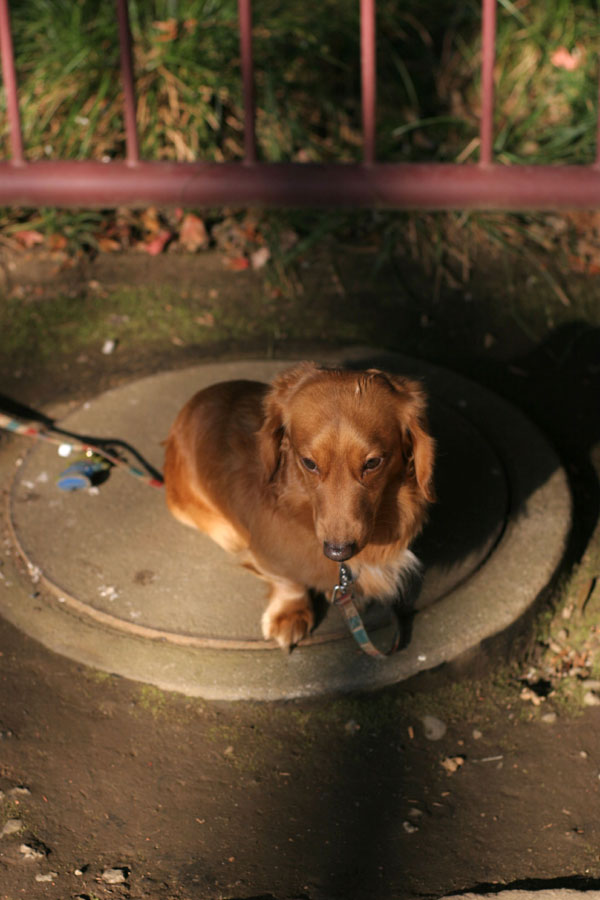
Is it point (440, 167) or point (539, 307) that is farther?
point (539, 307)

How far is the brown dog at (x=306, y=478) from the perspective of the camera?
2385 millimetres

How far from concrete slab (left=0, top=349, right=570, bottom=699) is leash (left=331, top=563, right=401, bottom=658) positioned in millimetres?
34

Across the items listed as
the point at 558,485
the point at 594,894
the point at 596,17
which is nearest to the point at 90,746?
the point at 594,894

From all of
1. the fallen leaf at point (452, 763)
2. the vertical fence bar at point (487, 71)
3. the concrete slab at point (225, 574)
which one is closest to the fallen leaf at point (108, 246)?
the concrete slab at point (225, 574)

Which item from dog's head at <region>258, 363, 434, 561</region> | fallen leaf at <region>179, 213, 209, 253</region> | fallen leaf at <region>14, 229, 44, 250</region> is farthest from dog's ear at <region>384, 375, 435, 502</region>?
fallen leaf at <region>14, 229, 44, 250</region>

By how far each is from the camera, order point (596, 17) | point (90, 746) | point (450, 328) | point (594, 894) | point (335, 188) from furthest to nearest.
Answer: point (596, 17), point (450, 328), point (335, 188), point (90, 746), point (594, 894)

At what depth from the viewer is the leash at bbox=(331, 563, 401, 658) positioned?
8.87ft

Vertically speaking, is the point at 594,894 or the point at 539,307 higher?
the point at 539,307

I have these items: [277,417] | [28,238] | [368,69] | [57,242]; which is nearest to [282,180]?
[368,69]

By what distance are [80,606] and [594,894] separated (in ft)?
5.18

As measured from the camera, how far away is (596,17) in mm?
5465

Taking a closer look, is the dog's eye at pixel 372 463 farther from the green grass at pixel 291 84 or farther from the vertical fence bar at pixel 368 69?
the green grass at pixel 291 84

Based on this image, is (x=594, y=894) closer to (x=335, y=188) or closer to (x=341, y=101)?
(x=335, y=188)

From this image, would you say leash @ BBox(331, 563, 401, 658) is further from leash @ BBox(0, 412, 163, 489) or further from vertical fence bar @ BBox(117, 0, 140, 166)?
vertical fence bar @ BBox(117, 0, 140, 166)
